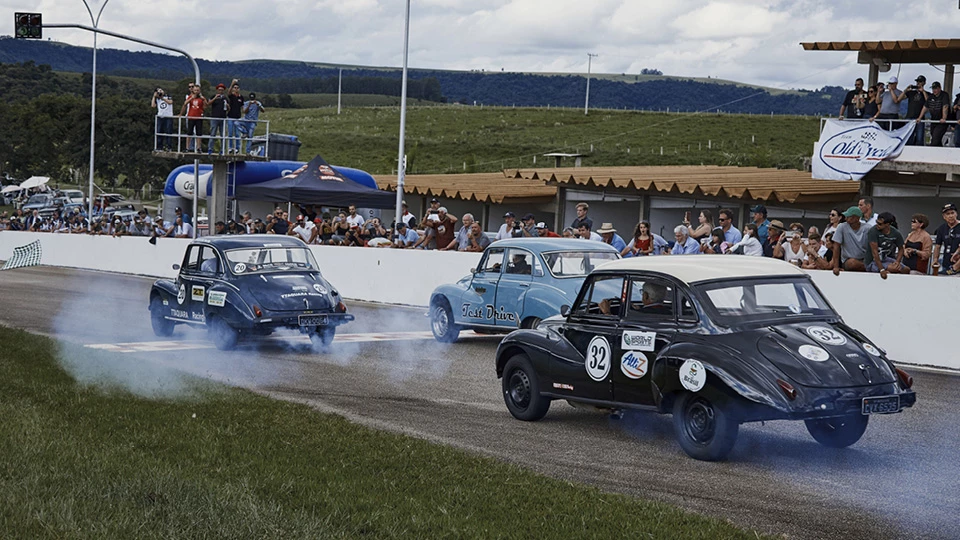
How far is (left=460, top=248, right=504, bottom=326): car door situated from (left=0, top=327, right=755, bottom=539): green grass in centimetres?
624

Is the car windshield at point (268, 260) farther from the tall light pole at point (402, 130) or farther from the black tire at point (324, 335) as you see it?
the tall light pole at point (402, 130)

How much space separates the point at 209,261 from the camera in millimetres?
17641

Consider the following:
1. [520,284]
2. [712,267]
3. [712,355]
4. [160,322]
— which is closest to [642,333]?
[712,267]

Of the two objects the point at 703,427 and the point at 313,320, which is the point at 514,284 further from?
the point at 703,427

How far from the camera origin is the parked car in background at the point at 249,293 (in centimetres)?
1655

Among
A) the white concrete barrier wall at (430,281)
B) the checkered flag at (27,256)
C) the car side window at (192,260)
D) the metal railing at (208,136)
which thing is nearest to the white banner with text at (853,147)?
the white concrete barrier wall at (430,281)

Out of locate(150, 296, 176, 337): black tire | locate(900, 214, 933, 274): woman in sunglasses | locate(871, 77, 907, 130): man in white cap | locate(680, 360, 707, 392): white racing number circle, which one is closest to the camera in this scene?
locate(680, 360, 707, 392): white racing number circle

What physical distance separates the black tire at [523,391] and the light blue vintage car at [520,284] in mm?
4230

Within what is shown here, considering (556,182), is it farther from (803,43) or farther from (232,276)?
(232,276)

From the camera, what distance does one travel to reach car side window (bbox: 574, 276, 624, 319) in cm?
1037

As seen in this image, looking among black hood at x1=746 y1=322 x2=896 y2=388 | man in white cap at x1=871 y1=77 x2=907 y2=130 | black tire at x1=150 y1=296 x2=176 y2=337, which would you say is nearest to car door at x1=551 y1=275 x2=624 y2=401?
black hood at x1=746 y1=322 x2=896 y2=388

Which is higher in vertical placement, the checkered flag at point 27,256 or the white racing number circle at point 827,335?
the white racing number circle at point 827,335

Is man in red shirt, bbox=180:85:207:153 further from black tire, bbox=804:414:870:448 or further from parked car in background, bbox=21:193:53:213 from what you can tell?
parked car in background, bbox=21:193:53:213

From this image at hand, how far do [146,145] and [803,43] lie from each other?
7201 centimetres
